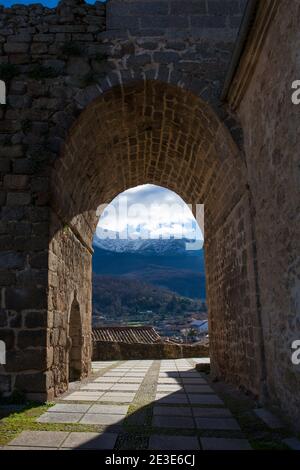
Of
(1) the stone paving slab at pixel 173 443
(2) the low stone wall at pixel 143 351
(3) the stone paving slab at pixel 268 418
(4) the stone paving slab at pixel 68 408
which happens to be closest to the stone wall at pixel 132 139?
(3) the stone paving slab at pixel 268 418

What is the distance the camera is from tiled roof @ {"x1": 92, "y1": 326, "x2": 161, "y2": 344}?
792 inches

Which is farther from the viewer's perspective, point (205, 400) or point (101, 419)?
point (205, 400)

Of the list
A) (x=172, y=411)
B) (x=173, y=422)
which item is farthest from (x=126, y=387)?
(x=173, y=422)

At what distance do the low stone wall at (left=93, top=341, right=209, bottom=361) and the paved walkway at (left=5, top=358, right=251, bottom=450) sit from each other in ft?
25.8

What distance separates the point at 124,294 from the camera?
253 ft

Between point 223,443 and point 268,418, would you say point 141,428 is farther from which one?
point 268,418

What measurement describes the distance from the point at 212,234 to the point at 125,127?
3125mm

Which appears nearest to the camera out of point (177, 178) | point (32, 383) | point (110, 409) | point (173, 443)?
point (173, 443)

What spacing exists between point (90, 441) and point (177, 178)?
7.11 meters

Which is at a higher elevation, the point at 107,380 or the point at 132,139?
the point at 132,139

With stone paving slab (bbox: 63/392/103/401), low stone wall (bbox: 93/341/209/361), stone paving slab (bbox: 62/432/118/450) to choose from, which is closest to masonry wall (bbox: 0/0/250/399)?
stone paving slab (bbox: 63/392/103/401)

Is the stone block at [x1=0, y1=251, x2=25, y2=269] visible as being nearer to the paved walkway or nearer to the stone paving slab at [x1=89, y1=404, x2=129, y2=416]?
the paved walkway

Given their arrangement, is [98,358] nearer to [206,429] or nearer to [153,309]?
[206,429]

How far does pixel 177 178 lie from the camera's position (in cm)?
982
